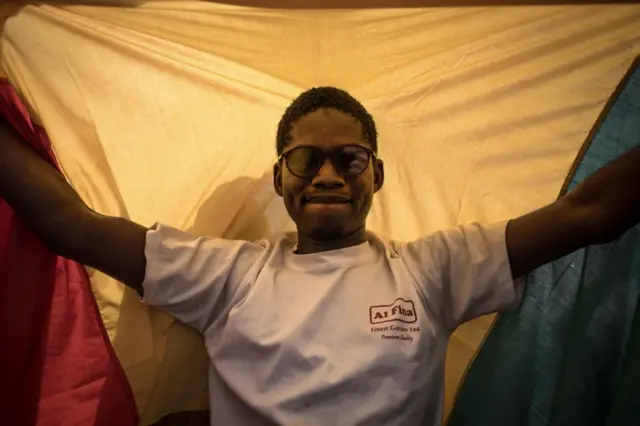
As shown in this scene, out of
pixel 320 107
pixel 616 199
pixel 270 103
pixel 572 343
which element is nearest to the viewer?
pixel 616 199

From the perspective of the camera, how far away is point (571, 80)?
1.14m

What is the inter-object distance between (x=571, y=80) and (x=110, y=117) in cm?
79

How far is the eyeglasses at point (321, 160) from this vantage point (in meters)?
0.99

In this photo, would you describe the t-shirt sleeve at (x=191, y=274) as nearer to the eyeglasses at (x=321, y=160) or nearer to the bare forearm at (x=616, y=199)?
the eyeglasses at (x=321, y=160)

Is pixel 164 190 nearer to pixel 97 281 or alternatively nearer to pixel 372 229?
pixel 97 281

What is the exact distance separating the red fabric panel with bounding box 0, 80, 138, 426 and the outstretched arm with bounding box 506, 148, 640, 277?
0.60 metres

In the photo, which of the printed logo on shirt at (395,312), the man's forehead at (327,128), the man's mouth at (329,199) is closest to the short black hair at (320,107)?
the man's forehead at (327,128)

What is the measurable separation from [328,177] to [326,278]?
0.48 ft

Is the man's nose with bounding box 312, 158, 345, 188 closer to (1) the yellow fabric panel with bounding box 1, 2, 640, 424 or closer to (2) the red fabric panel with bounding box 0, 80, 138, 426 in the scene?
(1) the yellow fabric panel with bounding box 1, 2, 640, 424

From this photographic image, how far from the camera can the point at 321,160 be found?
100 centimetres

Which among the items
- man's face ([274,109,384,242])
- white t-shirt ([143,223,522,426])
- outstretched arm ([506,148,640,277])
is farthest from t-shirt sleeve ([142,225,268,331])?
outstretched arm ([506,148,640,277])

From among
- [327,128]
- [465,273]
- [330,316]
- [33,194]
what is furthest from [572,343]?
[33,194]

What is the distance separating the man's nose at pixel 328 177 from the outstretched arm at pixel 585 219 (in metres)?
0.26

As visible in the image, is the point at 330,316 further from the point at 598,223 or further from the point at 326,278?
the point at 598,223
